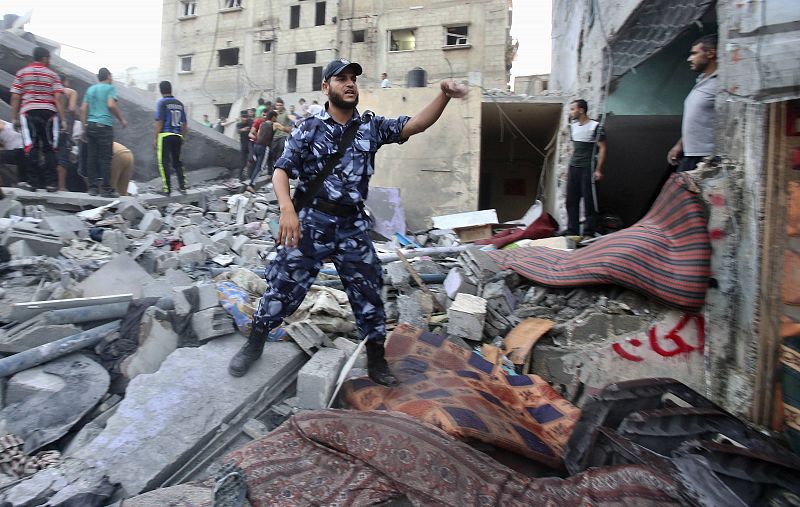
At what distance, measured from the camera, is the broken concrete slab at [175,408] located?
90.4 inches

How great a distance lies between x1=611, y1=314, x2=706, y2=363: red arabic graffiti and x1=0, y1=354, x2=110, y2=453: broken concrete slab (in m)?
3.61

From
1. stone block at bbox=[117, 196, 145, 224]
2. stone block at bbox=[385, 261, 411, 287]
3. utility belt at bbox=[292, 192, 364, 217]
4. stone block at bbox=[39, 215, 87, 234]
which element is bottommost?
stone block at bbox=[385, 261, 411, 287]

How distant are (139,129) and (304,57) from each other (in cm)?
1602

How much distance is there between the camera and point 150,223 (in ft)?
20.8

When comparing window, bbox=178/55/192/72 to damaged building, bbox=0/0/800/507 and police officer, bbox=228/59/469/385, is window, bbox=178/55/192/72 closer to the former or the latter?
damaged building, bbox=0/0/800/507

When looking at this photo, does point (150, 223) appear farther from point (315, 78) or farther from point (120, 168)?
point (315, 78)

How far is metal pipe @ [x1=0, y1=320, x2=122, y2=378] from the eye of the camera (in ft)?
8.75

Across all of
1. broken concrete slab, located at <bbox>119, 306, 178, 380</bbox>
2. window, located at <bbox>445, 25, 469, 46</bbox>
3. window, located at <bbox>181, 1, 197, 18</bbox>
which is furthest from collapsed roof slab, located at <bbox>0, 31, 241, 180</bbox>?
window, located at <bbox>181, 1, 197, 18</bbox>

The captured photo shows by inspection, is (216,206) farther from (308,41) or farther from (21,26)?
(308,41)

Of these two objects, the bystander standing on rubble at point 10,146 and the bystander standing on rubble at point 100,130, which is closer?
the bystander standing on rubble at point 10,146

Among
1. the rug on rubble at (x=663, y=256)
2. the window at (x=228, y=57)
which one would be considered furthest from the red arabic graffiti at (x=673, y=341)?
the window at (x=228, y=57)

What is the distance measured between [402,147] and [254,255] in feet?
13.8

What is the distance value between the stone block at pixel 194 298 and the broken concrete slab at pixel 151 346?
157 mm

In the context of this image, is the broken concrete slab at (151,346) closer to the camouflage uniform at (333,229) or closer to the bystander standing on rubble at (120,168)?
the camouflage uniform at (333,229)
